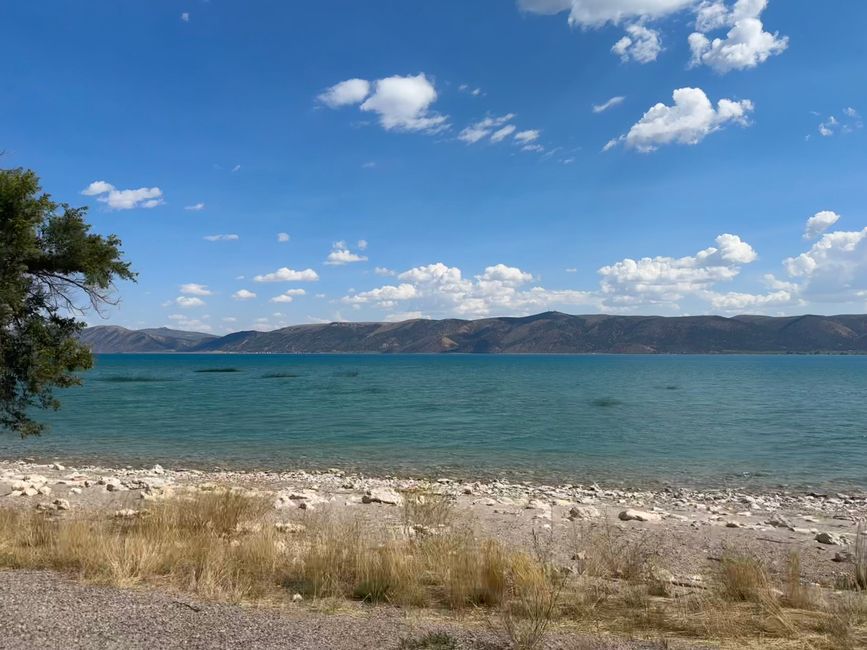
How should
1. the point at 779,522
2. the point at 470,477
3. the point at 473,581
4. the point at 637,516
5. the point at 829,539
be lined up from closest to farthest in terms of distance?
1. the point at 473,581
2. the point at 829,539
3. the point at 637,516
4. the point at 779,522
5. the point at 470,477

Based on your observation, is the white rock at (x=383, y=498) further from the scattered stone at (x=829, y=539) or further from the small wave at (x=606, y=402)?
the small wave at (x=606, y=402)

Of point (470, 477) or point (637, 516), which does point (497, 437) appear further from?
point (637, 516)

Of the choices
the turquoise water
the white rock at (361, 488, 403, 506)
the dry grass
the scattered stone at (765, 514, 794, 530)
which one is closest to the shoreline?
the turquoise water

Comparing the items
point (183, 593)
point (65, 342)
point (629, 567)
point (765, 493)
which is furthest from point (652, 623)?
point (765, 493)

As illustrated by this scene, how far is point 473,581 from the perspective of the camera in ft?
22.7

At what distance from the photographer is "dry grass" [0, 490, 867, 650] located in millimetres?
6012

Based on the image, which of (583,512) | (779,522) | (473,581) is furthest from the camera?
(583,512)

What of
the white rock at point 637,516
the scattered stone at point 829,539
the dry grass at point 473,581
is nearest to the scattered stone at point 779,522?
the scattered stone at point 829,539

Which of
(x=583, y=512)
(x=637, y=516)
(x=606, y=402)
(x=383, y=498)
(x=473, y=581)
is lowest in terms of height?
(x=606, y=402)

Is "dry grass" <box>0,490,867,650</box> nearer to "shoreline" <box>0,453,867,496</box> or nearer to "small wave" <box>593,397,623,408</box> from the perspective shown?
"shoreline" <box>0,453,867,496</box>

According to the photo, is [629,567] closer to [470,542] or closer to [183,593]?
[470,542]

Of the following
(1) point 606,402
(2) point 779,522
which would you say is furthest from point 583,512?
(1) point 606,402

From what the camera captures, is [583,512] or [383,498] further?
[383,498]

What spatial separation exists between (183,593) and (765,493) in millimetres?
18680
